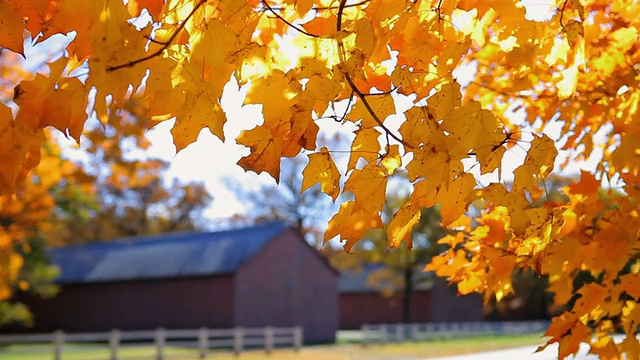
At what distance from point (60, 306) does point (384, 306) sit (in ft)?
77.5

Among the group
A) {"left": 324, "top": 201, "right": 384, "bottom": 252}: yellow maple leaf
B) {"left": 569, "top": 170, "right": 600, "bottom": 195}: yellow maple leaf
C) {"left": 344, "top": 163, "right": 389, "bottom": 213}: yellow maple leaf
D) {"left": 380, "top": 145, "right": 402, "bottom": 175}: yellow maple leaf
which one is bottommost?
{"left": 324, "top": 201, "right": 384, "bottom": 252}: yellow maple leaf

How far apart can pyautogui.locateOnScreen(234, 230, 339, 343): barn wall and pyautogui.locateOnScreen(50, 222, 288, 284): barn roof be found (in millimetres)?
687

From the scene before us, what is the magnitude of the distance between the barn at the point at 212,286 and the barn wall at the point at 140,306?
4 cm

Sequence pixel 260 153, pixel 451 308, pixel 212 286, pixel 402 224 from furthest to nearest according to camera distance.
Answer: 1. pixel 451 308
2. pixel 212 286
3. pixel 402 224
4. pixel 260 153

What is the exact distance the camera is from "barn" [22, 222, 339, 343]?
3275cm

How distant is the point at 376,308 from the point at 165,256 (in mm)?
22186

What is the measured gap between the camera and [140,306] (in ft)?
118

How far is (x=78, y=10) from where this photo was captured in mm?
2066

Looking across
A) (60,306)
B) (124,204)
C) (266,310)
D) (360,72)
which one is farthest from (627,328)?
(124,204)

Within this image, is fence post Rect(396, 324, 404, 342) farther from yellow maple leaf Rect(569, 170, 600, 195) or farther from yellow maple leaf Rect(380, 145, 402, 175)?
yellow maple leaf Rect(380, 145, 402, 175)

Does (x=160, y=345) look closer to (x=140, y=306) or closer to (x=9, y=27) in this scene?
(x=140, y=306)

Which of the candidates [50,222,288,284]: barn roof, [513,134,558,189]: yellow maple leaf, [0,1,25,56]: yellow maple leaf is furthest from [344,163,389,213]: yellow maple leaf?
[50,222,288,284]: barn roof

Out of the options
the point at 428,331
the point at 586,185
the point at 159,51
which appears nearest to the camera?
the point at 159,51

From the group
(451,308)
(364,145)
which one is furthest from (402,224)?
(451,308)
